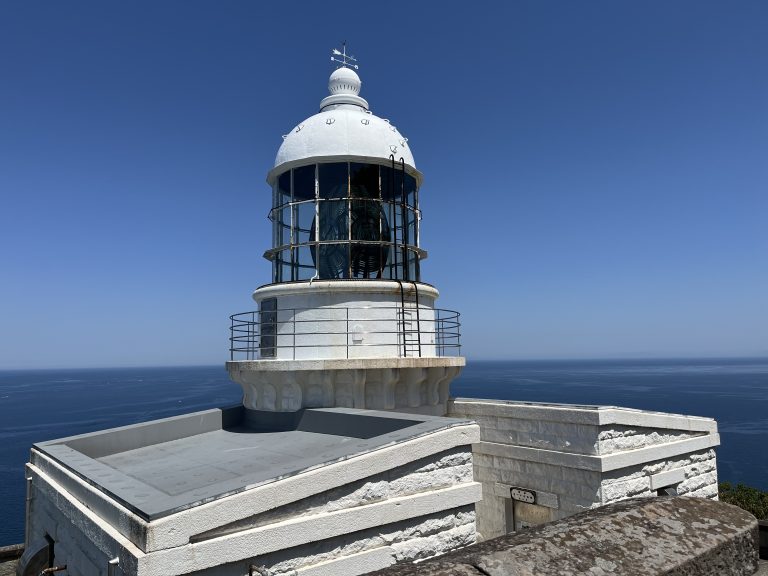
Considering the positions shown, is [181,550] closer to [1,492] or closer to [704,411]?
[1,492]

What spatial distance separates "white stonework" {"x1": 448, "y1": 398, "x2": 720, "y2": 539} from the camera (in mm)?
9117

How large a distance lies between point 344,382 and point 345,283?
204cm

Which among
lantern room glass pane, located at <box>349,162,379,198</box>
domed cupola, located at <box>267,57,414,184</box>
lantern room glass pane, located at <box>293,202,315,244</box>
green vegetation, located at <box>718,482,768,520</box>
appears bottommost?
green vegetation, located at <box>718,482,768,520</box>

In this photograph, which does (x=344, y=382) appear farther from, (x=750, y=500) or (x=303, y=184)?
(x=750, y=500)

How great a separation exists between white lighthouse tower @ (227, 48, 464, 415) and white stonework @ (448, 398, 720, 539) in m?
1.57

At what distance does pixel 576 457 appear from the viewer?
922cm

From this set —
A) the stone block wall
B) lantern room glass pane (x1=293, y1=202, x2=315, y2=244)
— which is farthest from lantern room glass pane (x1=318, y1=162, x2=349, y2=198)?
the stone block wall

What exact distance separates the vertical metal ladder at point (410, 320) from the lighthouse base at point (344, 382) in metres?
0.71

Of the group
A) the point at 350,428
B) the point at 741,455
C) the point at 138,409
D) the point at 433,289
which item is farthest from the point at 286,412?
the point at 138,409

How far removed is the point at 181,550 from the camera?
16.3 ft

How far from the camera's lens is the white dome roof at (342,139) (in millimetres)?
12219

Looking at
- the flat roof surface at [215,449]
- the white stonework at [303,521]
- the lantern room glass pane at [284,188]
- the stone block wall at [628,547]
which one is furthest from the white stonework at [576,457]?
the stone block wall at [628,547]

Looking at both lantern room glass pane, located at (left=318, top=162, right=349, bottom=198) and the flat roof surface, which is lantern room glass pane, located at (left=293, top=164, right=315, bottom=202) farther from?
the flat roof surface

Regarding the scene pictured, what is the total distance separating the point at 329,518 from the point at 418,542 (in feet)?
4.92
